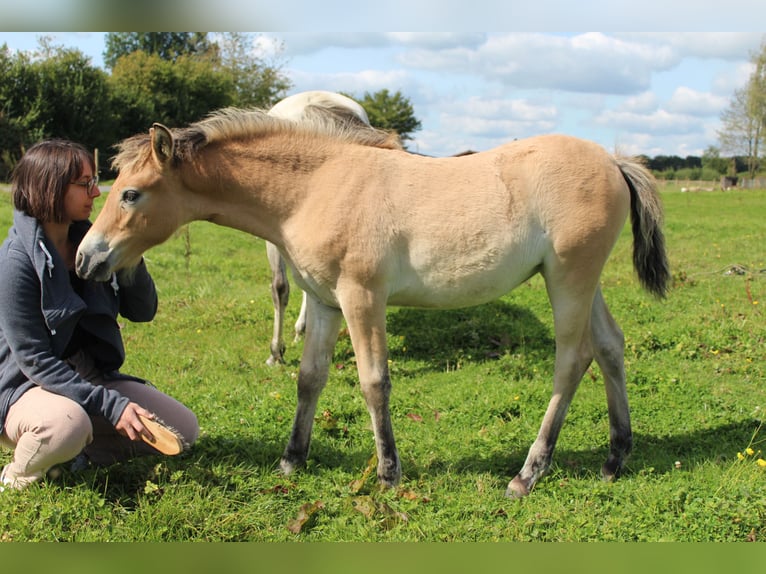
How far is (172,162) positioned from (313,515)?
2.16m

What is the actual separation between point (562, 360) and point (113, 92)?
36.2m

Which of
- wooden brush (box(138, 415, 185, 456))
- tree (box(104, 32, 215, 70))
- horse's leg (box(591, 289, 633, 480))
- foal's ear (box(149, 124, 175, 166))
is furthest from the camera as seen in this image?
tree (box(104, 32, 215, 70))

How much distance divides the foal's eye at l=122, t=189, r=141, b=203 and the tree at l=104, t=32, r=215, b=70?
50440 mm

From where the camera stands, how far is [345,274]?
382 cm

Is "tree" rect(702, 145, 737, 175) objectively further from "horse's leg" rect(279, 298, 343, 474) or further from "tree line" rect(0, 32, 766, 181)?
"horse's leg" rect(279, 298, 343, 474)

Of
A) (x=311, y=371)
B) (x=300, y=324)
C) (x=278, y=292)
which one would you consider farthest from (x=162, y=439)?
(x=300, y=324)

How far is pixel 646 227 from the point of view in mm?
4281

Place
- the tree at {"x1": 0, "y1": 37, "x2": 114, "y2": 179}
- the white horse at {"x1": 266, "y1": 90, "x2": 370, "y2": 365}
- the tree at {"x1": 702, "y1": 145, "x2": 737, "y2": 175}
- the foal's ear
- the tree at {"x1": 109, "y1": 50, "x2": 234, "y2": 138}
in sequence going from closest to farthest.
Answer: the foal's ear < the white horse at {"x1": 266, "y1": 90, "x2": 370, "y2": 365} < the tree at {"x1": 0, "y1": 37, "x2": 114, "y2": 179} < the tree at {"x1": 109, "y1": 50, "x2": 234, "y2": 138} < the tree at {"x1": 702, "y1": 145, "x2": 737, "y2": 175}

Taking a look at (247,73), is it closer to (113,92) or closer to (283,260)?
(113,92)

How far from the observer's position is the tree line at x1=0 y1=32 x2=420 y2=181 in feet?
95.6

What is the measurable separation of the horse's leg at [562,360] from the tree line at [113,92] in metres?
21.1

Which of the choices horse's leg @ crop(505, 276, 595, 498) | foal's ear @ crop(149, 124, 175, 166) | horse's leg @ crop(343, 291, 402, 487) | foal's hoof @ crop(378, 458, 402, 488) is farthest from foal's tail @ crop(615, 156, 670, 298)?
foal's ear @ crop(149, 124, 175, 166)

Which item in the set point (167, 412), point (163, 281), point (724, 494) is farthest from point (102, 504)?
point (163, 281)
